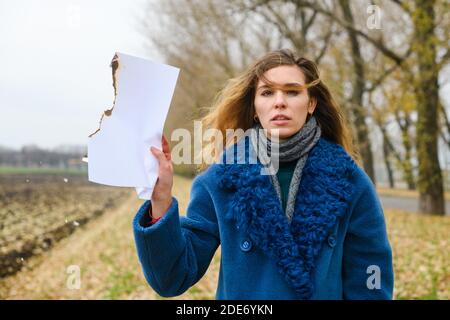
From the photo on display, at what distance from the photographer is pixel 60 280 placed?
7.37 m

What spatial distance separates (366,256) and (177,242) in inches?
28.9

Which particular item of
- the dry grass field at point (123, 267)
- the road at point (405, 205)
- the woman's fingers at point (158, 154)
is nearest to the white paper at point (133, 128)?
the woman's fingers at point (158, 154)

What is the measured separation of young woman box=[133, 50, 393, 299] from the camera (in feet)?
5.78

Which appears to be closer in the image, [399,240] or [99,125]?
[99,125]

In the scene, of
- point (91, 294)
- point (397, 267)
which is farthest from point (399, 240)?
point (91, 294)

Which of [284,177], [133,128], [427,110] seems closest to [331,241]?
[284,177]

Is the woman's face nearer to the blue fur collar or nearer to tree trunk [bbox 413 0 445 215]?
the blue fur collar

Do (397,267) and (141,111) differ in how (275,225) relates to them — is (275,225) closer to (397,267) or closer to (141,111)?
(141,111)

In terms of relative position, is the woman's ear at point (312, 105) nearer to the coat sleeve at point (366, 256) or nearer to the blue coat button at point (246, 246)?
the coat sleeve at point (366, 256)

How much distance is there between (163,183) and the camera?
167 cm

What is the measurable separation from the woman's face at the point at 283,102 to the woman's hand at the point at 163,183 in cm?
46

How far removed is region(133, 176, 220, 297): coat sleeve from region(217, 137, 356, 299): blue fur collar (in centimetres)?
12

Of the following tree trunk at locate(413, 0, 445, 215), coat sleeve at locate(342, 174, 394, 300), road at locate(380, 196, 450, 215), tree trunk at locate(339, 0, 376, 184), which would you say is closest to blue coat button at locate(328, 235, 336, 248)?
coat sleeve at locate(342, 174, 394, 300)

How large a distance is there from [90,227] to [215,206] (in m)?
13.0
